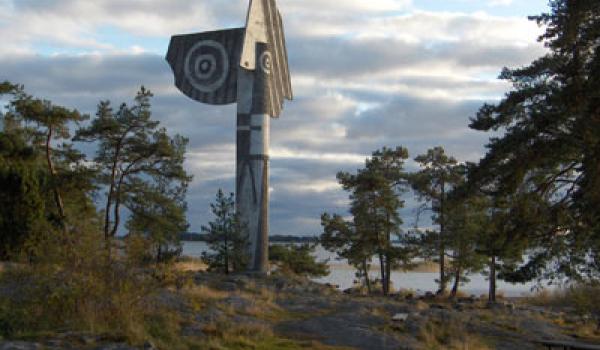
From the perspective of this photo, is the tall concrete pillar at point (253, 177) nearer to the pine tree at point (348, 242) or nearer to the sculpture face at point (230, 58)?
the sculpture face at point (230, 58)

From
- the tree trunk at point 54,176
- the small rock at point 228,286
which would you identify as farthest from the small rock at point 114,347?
the tree trunk at point 54,176

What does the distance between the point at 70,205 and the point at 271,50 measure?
10652 millimetres

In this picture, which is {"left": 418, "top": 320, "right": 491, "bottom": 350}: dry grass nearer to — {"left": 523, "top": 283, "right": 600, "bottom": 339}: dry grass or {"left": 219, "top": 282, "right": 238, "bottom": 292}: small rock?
{"left": 523, "top": 283, "right": 600, "bottom": 339}: dry grass

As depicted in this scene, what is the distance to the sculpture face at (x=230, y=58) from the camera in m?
31.7

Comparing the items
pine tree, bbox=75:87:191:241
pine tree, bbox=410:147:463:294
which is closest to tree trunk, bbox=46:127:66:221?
pine tree, bbox=75:87:191:241

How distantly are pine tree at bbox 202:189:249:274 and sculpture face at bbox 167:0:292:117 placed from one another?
4.52 metres

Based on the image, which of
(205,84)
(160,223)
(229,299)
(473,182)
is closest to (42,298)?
(229,299)

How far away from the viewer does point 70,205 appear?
3177cm

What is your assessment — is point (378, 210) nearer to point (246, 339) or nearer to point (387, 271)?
point (387, 271)

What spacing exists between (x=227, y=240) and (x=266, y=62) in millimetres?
7632

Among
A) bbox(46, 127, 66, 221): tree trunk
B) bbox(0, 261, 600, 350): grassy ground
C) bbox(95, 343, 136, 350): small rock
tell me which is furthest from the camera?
bbox(46, 127, 66, 221): tree trunk

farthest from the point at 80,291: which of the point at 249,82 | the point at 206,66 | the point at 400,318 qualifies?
the point at 206,66

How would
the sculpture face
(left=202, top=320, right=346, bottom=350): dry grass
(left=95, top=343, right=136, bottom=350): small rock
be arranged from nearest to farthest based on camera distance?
(left=95, top=343, right=136, bottom=350): small rock → (left=202, top=320, right=346, bottom=350): dry grass → the sculpture face

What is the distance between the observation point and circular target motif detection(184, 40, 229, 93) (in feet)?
106
